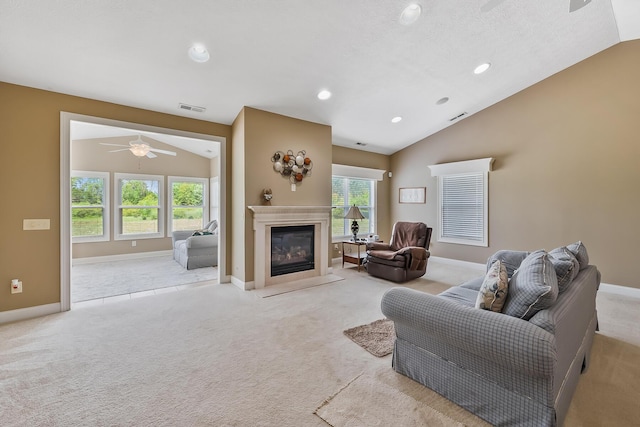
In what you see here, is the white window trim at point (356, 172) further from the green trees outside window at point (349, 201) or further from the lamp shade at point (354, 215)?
the lamp shade at point (354, 215)

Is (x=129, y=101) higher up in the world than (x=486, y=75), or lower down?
lower down

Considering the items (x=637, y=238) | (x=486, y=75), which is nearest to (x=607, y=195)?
A: (x=637, y=238)

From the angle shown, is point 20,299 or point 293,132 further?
point 293,132

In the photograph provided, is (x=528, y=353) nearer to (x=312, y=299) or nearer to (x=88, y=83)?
(x=312, y=299)

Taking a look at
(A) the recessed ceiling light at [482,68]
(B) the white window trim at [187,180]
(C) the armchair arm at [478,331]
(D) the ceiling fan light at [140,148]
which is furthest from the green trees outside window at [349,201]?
(C) the armchair arm at [478,331]

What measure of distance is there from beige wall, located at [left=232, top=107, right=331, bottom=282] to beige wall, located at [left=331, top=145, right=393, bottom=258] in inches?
62.6

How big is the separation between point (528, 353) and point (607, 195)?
4311 millimetres

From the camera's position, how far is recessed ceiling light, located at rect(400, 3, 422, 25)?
2.65m

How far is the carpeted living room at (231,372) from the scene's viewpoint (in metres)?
1.67

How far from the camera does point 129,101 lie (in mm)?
3627

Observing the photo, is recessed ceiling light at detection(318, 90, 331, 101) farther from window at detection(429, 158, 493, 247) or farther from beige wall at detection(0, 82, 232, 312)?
window at detection(429, 158, 493, 247)

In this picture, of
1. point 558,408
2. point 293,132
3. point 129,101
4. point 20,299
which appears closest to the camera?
point 558,408

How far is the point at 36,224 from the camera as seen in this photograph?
10.4 feet

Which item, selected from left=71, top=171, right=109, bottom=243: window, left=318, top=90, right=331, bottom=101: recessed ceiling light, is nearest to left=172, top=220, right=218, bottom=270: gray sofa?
left=71, top=171, right=109, bottom=243: window
